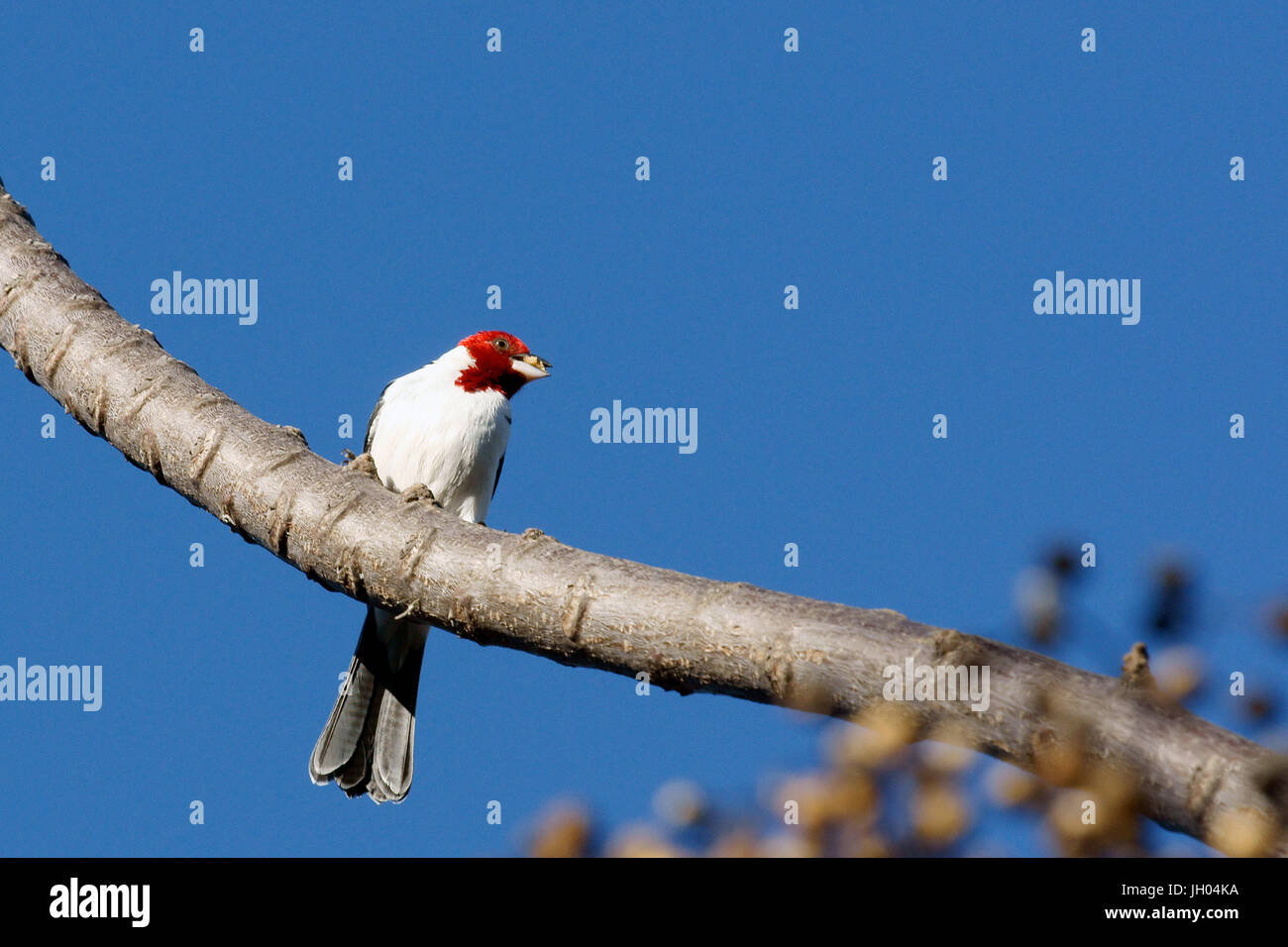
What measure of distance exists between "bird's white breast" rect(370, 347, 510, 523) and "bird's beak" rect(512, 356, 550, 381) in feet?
1.27

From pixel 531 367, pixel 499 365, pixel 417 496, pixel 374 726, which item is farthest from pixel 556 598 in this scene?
pixel 531 367

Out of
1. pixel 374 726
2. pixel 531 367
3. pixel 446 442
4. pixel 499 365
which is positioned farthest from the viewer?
pixel 531 367

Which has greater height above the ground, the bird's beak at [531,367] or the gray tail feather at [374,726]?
the bird's beak at [531,367]

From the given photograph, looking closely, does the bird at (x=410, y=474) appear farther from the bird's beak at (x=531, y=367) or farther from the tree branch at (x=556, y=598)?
the tree branch at (x=556, y=598)

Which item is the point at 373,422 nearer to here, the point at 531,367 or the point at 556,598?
the point at 531,367

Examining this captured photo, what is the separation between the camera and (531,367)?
26.2ft

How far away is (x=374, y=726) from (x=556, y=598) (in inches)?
131

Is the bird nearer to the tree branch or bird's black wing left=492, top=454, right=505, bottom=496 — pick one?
bird's black wing left=492, top=454, right=505, bottom=496

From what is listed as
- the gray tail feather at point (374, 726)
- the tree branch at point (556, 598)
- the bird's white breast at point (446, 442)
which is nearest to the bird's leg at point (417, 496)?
the tree branch at point (556, 598)

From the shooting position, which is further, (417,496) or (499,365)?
(499,365)

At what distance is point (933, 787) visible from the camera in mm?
1537

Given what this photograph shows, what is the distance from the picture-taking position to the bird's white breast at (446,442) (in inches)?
281
